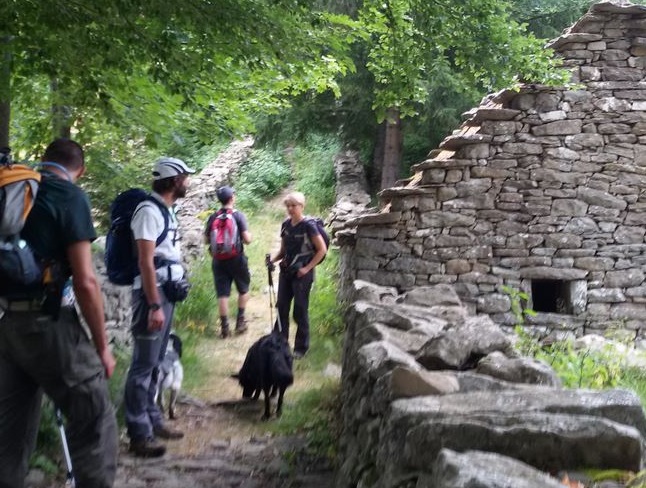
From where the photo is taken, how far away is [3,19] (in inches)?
157

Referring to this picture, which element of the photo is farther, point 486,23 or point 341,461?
point 486,23

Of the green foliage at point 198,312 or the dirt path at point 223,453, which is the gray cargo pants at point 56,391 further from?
the green foliage at point 198,312

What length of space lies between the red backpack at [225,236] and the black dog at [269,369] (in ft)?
7.53

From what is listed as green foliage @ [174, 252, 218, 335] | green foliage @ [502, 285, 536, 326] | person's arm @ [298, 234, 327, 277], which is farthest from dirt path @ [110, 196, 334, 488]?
green foliage @ [502, 285, 536, 326]

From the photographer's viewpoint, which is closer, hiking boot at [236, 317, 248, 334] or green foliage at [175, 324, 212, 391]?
green foliage at [175, 324, 212, 391]

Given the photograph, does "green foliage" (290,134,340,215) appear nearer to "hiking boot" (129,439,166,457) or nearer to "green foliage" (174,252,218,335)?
"green foliage" (174,252,218,335)

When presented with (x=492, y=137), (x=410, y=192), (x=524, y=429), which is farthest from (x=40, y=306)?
(x=492, y=137)

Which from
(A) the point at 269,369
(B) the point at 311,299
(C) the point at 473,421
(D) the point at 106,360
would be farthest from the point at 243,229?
(C) the point at 473,421

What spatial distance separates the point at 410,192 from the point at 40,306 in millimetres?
5593

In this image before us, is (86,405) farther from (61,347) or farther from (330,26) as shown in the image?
(330,26)

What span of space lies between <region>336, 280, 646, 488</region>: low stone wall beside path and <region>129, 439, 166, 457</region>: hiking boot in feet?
4.06

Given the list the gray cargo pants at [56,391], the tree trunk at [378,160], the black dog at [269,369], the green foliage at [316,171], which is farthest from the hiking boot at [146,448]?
the green foliage at [316,171]

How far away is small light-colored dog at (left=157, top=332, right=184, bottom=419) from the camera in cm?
522

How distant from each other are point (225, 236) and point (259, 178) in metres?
10.2
